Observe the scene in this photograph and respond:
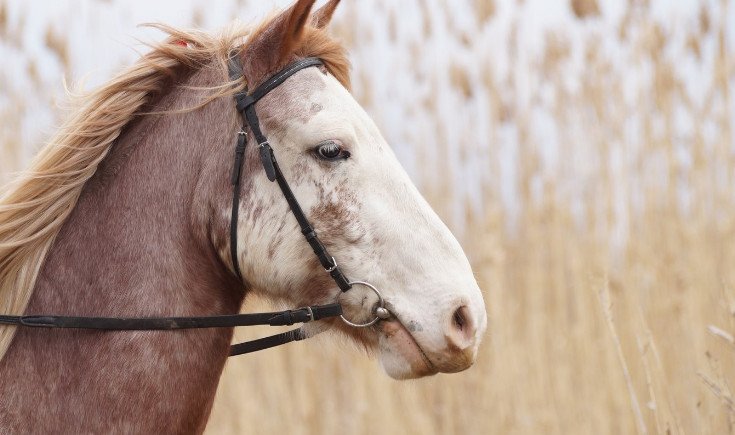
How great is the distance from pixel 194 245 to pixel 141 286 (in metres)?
0.14

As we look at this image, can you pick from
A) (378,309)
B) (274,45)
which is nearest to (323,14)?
(274,45)

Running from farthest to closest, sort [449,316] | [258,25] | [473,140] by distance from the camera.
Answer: [473,140] < [258,25] < [449,316]

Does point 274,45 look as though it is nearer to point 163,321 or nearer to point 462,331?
point 163,321

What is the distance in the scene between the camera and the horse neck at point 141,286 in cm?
166

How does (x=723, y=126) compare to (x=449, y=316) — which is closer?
(x=449, y=316)

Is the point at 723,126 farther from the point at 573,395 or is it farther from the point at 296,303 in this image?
the point at 296,303

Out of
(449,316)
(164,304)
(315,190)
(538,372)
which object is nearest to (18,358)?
(164,304)

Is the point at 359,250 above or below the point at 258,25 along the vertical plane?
below

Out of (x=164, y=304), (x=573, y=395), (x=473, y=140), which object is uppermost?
(x=164, y=304)

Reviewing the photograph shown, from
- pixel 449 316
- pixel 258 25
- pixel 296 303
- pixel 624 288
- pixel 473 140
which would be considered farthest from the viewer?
pixel 473 140

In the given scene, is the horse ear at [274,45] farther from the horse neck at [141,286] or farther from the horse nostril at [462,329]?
the horse nostril at [462,329]

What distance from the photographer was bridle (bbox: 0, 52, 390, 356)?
167cm

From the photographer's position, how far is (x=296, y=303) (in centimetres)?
182

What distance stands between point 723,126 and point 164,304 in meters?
2.77
